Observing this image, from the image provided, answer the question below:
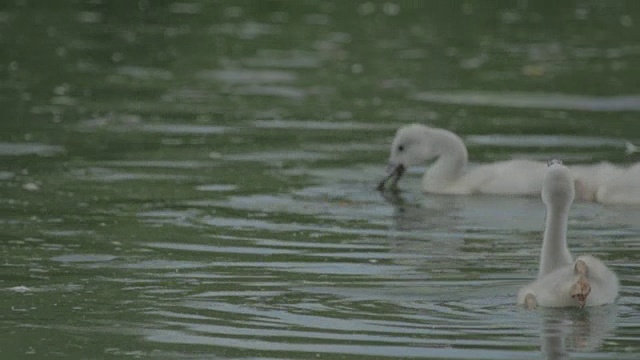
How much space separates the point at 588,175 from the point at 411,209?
1269 mm

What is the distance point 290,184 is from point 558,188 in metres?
4.83

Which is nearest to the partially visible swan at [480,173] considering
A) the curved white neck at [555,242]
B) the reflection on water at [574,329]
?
the curved white neck at [555,242]

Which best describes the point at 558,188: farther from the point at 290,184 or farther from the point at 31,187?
the point at 31,187

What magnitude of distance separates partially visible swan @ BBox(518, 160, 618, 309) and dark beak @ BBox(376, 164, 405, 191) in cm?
491

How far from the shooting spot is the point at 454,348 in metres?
9.68

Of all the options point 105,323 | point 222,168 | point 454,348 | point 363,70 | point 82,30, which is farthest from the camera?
point 82,30

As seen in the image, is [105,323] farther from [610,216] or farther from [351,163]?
[351,163]

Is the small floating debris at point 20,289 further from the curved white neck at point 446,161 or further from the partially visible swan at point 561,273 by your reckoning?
the curved white neck at point 446,161

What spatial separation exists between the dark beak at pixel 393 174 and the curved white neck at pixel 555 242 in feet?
16.4

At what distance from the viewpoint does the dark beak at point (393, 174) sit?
16.0 meters

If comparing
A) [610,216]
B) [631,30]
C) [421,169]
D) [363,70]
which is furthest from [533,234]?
[631,30]

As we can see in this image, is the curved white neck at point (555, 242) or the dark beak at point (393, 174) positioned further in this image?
the dark beak at point (393, 174)

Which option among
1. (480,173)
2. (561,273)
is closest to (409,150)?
(480,173)

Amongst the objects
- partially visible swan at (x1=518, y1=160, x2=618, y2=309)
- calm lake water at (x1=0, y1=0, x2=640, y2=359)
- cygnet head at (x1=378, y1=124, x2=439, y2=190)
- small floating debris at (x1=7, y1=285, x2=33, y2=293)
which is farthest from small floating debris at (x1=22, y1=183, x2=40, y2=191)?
partially visible swan at (x1=518, y1=160, x2=618, y2=309)
